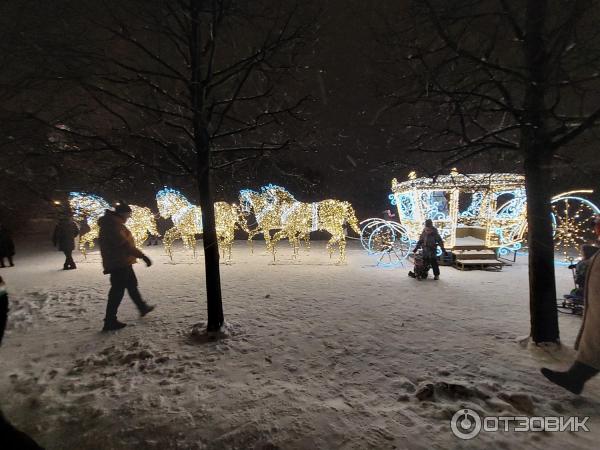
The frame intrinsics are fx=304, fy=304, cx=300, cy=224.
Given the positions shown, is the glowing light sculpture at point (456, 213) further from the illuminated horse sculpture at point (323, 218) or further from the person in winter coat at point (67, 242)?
the person in winter coat at point (67, 242)

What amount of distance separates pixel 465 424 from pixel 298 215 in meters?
7.81

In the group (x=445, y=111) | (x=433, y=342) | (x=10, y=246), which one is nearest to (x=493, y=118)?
(x=445, y=111)

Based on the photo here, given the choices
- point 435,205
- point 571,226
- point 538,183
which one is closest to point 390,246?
point 435,205

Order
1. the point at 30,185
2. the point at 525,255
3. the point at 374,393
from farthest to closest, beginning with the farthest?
the point at 525,255
the point at 30,185
the point at 374,393

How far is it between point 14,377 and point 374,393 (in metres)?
3.93

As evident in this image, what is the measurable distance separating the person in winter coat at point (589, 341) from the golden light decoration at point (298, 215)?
6.99 meters

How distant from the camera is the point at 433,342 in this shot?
414cm

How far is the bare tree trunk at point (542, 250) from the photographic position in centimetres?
385

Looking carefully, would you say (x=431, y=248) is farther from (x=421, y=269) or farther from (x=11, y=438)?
(x=11, y=438)

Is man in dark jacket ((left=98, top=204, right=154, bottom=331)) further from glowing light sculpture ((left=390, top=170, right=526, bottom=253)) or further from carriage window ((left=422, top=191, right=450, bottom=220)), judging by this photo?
carriage window ((left=422, top=191, right=450, bottom=220))

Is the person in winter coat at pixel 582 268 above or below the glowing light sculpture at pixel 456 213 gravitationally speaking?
below

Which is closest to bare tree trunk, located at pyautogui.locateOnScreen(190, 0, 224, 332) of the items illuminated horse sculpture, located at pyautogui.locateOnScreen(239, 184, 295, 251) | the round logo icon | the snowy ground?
the snowy ground

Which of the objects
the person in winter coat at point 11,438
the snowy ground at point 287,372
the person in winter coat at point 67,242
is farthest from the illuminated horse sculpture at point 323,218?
the person in winter coat at point 11,438

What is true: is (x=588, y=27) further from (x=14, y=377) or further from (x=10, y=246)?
(x=10, y=246)
